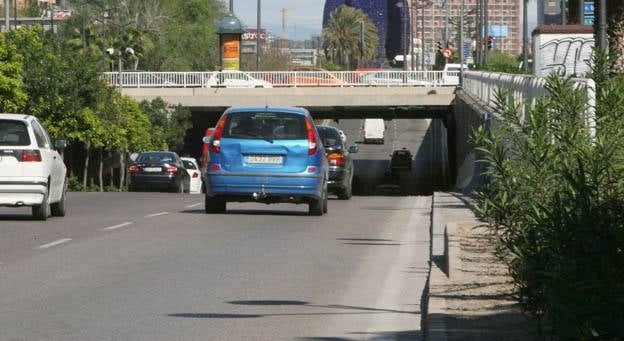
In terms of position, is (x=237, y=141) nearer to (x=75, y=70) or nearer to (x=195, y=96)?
(x=75, y=70)

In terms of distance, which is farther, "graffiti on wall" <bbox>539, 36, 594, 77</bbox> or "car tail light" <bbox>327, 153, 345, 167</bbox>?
"graffiti on wall" <bbox>539, 36, 594, 77</bbox>

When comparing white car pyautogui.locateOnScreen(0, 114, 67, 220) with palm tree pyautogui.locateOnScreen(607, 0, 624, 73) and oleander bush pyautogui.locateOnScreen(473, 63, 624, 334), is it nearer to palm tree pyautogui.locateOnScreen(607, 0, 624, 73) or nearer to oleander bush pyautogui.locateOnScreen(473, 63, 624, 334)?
oleander bush pyautogui.locateOnScreen(473, 63, 624, 334)

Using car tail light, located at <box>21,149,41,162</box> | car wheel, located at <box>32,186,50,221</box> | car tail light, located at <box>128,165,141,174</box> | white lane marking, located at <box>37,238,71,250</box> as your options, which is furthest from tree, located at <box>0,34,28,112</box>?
white lane marking, located at <box>37,238,71,250</box>

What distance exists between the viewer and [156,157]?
52.2 meters

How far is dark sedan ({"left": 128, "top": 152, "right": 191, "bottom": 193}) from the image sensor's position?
50938 mm

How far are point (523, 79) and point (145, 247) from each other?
30.6ft

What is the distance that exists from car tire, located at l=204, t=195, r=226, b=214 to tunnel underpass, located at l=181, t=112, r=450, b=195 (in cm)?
5063

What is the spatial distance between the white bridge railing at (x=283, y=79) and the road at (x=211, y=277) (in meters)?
53.7

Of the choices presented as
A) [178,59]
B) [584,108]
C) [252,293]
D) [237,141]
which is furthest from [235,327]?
[178,59]

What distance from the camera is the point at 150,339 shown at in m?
10.2

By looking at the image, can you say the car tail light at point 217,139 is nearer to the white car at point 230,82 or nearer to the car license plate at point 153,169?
the car license plate at point 153,169

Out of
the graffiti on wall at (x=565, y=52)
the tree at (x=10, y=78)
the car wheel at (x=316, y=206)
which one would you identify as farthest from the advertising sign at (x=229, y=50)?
the car wheel at (x=316, y=206)

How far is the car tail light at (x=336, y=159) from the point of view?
35125 millimetres

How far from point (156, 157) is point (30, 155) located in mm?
28484
